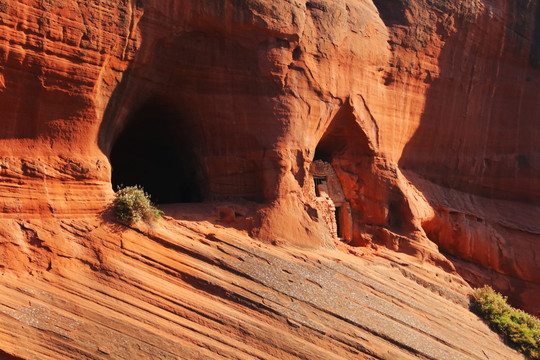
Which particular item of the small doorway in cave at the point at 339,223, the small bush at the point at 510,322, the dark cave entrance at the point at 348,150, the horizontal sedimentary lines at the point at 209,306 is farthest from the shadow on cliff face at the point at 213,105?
the small doorway in cave at the point at 339,223

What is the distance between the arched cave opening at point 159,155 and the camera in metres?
9.34

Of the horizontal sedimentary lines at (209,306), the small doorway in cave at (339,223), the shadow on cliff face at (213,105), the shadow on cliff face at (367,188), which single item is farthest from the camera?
the small doorway in cave at (339,223)

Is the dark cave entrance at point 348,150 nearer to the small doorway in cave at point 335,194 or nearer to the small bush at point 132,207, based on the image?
the small doorway in cave at point 335,194

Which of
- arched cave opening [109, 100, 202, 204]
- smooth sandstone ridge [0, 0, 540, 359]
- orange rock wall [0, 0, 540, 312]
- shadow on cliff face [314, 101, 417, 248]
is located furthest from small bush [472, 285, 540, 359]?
arched cave opening [109, 100, 202, 204]

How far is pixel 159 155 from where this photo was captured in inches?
441

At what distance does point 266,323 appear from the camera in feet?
21.4

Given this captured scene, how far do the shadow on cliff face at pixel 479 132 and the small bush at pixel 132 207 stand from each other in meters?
7.28

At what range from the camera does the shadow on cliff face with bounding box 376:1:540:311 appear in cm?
1264

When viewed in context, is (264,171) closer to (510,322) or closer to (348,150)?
(348,150)

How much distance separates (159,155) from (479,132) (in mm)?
8823

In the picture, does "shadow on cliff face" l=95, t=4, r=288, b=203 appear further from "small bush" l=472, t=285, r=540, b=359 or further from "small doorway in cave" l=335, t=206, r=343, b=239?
"small doorway in cave" l=335, t=206, r=343, b=239

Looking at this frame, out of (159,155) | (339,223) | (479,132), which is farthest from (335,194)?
(159,155)

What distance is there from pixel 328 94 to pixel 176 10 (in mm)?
3488

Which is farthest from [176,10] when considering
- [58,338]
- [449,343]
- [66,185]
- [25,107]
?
[449,343]
